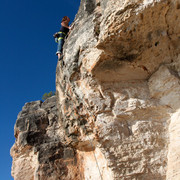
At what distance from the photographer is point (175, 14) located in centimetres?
343

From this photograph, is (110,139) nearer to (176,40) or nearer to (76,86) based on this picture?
(76,86)

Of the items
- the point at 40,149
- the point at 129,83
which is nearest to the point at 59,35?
the point at 129,83

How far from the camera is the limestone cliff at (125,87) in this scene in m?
3.46

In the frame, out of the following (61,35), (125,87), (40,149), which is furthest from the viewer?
(61,35)

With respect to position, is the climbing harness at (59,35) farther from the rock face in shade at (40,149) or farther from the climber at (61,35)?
the rock face in shade at (40,149)

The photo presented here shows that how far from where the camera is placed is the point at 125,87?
167 inches

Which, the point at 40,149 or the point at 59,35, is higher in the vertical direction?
the point at 59,35

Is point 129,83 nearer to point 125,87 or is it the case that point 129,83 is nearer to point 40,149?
point 125,87

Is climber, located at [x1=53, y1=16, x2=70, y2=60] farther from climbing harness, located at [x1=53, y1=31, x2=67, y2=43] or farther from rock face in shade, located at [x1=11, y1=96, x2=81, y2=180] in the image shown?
rock face in shade, located at [x1=11, y1=96, x2=81, y2=180]

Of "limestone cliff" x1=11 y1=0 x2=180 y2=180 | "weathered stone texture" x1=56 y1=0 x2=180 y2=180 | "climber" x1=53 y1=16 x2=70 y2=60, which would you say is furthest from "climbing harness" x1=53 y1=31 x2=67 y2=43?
"weathered stone texture" x1=56 y1=0 x2=180 y2=180

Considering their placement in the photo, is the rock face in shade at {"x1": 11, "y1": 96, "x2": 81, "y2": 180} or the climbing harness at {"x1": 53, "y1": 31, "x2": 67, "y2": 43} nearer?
the rock face in shade at {"x1": 11, "y1": 96, "x2": 81, "y2": 180}

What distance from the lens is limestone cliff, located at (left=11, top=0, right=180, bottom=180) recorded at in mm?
3463

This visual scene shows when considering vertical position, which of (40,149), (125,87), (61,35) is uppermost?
(61,35)

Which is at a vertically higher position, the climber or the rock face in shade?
the climber
